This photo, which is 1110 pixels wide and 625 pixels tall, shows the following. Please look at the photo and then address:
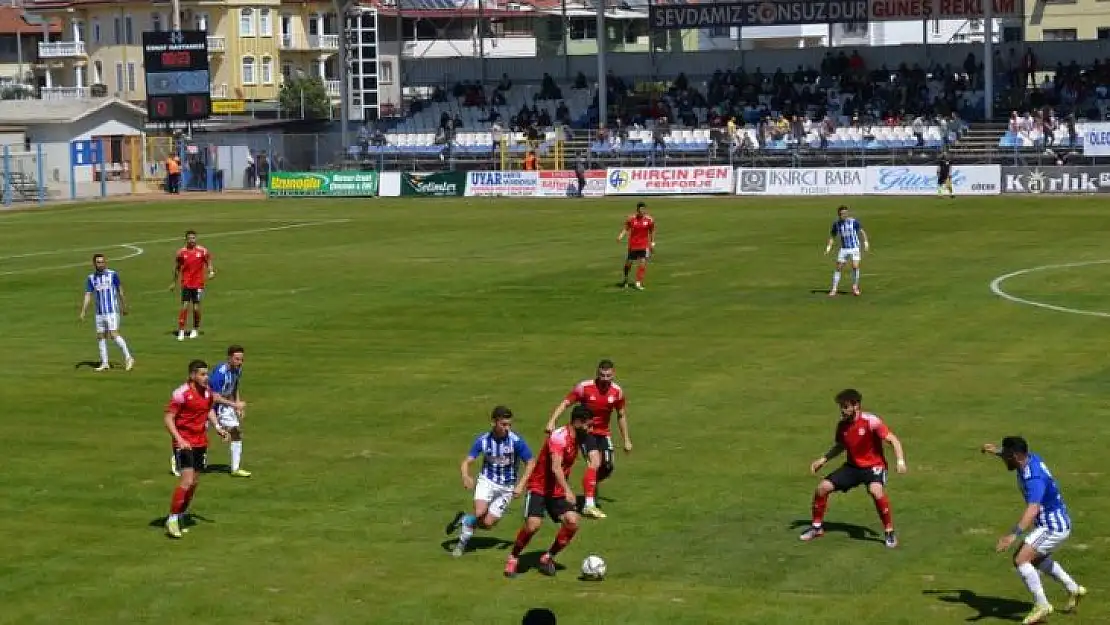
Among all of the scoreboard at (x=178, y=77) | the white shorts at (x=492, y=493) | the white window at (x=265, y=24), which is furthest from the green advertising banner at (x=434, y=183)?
the white window at (x=265, y=24)

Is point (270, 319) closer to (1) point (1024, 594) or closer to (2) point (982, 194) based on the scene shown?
(1) point (1024, 594)

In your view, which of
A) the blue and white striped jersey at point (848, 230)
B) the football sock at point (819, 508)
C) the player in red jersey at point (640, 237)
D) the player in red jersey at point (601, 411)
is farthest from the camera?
the player in red jersey at point (640, 237)

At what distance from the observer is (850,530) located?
2225cm

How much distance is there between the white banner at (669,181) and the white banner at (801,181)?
799 millimetres

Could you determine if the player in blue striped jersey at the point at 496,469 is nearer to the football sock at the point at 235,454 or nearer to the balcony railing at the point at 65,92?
the football sock at the point at 235,454

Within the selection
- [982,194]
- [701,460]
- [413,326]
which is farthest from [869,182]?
[701,460]

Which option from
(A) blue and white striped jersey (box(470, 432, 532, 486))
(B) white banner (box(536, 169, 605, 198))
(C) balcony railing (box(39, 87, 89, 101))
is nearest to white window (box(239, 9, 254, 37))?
(C) balcony railing (box(39, 87, 89, 101))

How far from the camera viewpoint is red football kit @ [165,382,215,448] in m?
23.1

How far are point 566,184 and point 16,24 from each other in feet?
345

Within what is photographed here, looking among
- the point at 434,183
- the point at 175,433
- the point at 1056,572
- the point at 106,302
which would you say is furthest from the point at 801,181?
the point at 1056,572

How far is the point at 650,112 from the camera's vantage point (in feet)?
309

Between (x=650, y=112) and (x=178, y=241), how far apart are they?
119ft

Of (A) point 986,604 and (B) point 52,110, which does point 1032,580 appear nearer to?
(A) point 986,604

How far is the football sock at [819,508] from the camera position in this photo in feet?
70.3
